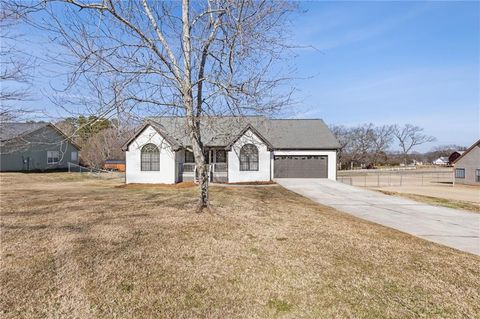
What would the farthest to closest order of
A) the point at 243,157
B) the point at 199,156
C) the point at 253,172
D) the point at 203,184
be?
the point at 243,157
the point at 253,172
the point at 203,184
the point at 199,156

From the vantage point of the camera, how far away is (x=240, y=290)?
12.9ft

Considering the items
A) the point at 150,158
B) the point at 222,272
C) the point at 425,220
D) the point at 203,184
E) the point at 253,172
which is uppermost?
the point at 150,158

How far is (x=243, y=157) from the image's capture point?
24203 millimetres

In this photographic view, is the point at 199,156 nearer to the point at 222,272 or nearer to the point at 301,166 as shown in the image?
the point at 222,272

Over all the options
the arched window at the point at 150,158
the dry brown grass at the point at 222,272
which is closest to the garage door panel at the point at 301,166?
the arched window at the point at 150,158

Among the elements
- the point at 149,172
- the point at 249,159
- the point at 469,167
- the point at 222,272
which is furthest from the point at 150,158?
the point at 469,167

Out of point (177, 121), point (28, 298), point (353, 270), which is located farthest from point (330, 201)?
point (28, 298)

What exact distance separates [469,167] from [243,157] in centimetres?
3187

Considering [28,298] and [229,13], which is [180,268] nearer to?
[28,298]

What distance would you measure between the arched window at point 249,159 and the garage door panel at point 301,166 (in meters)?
3.92

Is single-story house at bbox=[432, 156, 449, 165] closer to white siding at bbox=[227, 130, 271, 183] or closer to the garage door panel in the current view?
the garage door panel

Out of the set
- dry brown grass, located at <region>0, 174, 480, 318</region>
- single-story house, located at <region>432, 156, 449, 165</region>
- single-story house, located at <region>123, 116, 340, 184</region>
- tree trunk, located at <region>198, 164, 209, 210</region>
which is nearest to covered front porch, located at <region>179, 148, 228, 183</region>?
single-story house, located at <region>123, 116, 340, 184</region>

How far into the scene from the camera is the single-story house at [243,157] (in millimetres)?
22500

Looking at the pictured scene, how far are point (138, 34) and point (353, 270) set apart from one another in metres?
6.76
